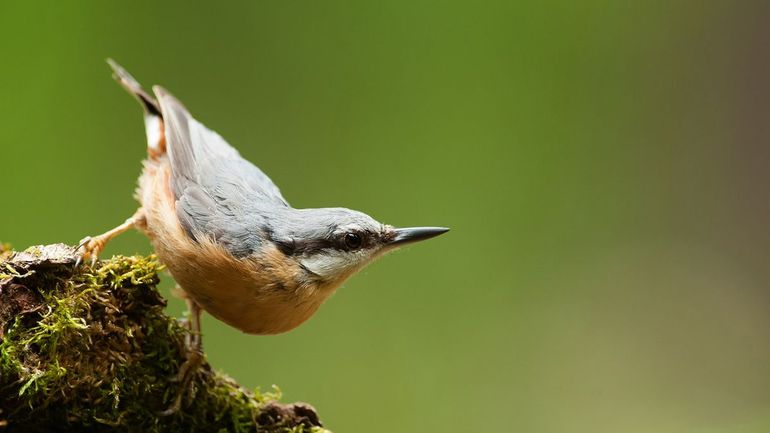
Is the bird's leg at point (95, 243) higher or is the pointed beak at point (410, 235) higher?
the pointed beak at point (410, 235)

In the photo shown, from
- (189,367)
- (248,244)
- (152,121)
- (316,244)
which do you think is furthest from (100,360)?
(152,121)

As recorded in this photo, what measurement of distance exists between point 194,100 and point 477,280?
2.36m

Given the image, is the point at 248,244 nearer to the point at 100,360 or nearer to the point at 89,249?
the point at 89,249

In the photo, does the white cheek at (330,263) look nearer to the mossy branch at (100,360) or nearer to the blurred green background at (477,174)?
the mossy branch at (100,360)

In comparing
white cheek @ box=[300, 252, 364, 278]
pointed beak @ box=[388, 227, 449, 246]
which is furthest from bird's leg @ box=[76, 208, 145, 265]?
pointed beak @ box=[388, 227, 449, 246]

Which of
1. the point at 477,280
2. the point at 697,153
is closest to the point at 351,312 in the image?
the point at 477,280

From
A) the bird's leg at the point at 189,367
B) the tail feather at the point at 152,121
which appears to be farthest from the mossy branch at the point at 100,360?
the tail feather at the point at 152,121

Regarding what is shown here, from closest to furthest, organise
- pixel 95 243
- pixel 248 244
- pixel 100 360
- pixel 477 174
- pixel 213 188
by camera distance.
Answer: pixel 100 360 → pixel 95 243 → pixel 248 244 → pixel 213 188 → pixel 477 174

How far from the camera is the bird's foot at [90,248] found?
220 cm

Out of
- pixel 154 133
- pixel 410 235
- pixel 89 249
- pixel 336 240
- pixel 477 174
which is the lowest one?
pixel 89 249

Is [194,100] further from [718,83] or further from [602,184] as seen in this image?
[718,83]

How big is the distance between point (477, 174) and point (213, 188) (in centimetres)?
289

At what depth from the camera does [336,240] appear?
8.95 feet

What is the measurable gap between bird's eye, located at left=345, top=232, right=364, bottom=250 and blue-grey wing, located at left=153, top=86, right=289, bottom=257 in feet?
1.04
